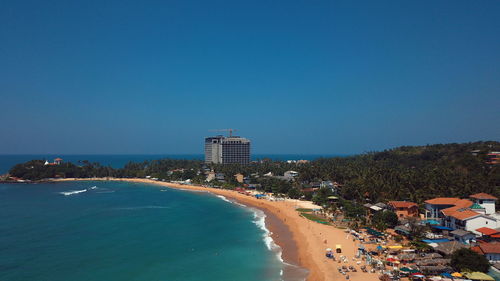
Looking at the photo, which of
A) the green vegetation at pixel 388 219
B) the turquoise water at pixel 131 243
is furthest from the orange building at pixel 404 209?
the turquoise water at pixel 131 243

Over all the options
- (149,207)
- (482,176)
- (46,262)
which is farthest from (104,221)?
(482,176)

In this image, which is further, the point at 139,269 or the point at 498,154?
the point at 498,154

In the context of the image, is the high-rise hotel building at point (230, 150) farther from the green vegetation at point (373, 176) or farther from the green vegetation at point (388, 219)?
the green vegetation at point (388, 219)

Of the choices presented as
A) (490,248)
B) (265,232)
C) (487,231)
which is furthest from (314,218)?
(490,248)

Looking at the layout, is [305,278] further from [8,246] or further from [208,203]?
[208,203]

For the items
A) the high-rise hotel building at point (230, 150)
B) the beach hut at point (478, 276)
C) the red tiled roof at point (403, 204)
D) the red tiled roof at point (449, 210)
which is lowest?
the beach hut at point (478, 276)

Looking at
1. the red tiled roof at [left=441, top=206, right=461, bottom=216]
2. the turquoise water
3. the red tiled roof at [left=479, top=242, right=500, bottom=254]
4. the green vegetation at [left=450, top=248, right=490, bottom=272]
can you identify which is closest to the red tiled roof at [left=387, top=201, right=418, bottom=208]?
the red tiled roof at [left=441, top=206, right=461, bottom=216]

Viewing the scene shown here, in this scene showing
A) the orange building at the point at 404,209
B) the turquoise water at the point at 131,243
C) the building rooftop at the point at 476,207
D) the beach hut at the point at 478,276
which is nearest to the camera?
the beach hut at the point at 478,276

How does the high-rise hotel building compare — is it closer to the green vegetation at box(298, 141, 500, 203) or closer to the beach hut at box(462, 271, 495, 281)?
the green vegetation at box(298, 141, 500, 203)
